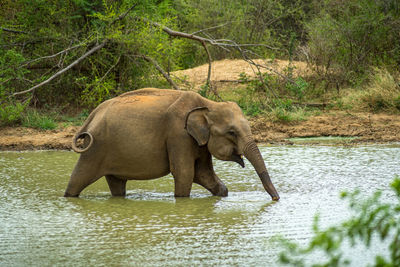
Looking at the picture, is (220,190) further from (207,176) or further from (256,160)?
(256,160)

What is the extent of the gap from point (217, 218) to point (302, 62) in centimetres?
1342

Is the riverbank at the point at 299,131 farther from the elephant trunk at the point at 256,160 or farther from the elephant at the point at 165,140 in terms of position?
the elephant trunk at the point at 256,160

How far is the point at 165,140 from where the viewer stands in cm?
841

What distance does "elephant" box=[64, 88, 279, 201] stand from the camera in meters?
8.23

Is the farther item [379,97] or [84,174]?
[379,97]

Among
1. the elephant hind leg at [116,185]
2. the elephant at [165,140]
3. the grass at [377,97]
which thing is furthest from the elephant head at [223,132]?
the grass at [377,97]

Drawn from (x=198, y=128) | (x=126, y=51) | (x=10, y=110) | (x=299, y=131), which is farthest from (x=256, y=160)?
(x=126, y=51)

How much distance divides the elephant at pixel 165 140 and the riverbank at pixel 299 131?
5.38 m

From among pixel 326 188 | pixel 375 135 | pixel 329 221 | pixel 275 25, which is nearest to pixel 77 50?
pixel 375 135

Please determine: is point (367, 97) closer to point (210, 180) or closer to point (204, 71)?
point (204, 71)

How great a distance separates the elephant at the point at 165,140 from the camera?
27.0 feet

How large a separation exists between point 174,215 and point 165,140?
1193mm

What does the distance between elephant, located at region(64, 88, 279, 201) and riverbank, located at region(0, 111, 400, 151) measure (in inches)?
212

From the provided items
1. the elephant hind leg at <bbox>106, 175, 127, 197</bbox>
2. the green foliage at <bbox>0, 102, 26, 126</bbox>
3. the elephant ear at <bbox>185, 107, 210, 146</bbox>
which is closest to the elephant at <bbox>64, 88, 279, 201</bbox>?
the elephant ear at <bbox>185, 107, 210, 146</bbox>
